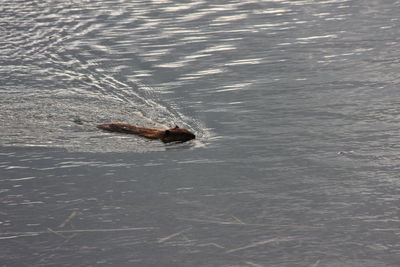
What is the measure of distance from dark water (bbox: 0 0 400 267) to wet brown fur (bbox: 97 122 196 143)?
13cm

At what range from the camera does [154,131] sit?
8.94 meters

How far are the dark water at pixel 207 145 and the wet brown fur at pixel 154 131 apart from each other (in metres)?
0.13

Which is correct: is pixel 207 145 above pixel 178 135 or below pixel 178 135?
below

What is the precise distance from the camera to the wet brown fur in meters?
8.55

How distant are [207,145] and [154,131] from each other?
34.3 inches

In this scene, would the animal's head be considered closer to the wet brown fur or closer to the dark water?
the wet brown fur

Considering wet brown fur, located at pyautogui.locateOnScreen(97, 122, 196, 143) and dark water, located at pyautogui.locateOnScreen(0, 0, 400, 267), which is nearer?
dark water, located at pyautogui.locateOnScreen(0, 0, 400, 267)

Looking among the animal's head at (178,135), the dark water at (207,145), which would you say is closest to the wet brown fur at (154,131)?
the animal's head at (178,135)

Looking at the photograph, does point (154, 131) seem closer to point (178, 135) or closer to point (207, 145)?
point (178, 135)

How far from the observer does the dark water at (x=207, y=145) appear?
5.82 meters

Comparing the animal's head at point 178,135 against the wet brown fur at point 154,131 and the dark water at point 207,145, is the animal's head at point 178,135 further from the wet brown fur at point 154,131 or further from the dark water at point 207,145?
the dark water at point 207,145

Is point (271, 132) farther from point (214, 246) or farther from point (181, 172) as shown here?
point (214, 246)

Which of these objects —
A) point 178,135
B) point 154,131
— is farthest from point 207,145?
point 154,131

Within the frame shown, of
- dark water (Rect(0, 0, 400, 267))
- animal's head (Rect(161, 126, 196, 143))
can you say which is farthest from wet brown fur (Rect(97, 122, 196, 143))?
dark water (Rect(0, 0, 400, 267))
